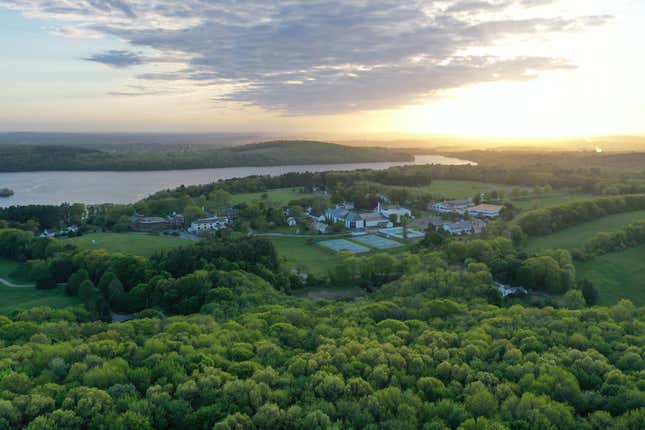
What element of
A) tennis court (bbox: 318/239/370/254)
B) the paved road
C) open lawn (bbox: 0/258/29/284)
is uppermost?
tennis court (bbox: 318/239/370/254)

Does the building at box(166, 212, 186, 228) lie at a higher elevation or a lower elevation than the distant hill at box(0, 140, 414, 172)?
lower

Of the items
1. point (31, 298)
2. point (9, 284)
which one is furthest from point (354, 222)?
point (9, 284)

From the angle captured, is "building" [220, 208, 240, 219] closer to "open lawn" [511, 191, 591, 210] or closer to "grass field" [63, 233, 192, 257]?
"grass field" [63, 233, 192, 257]

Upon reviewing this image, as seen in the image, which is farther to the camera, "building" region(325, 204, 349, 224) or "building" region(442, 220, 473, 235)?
"building" region(325, 204, 349, 224)

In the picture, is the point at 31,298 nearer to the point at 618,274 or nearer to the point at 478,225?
the point at 618,274

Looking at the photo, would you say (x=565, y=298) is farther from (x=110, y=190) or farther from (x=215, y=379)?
(x=110, y=190)

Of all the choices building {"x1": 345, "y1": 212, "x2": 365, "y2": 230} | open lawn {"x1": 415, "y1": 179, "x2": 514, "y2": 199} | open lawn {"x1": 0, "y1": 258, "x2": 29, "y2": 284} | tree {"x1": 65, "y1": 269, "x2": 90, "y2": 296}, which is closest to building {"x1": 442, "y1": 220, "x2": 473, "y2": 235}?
building {"x1": 345, "y1": 212, "x2": 365, "y2": 230}

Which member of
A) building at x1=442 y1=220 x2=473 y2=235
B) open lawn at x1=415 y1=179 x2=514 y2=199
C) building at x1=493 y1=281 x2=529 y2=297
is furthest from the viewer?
open lawn at x1=415 y1=179 x2=514 y2=199
